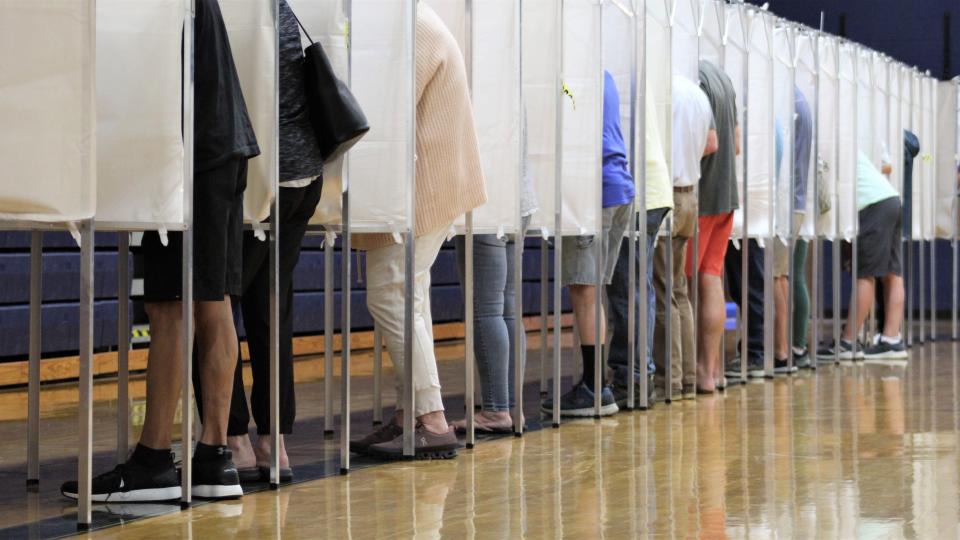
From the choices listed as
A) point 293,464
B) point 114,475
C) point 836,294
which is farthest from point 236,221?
point 836,294

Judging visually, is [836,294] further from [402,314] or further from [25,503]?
[25,503]

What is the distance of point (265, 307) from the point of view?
13.7 ft

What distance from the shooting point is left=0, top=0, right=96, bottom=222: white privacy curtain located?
322 cm

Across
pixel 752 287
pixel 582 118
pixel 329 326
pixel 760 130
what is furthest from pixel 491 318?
pixel 752 287

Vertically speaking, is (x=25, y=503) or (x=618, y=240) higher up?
(x=618, y=240)

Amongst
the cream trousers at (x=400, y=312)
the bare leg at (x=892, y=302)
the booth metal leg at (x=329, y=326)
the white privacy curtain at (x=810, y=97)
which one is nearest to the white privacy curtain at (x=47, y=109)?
the booth metal leg at (x=329, y=326)

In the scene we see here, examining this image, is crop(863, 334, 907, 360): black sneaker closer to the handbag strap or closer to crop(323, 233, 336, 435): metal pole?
crop(323, 233, 336, 435): metal pole

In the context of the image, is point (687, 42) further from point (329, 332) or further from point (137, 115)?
point (137, 115)

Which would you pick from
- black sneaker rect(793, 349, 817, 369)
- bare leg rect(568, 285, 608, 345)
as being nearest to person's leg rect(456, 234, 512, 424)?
bare leg rect(568, 285, 608, 345)

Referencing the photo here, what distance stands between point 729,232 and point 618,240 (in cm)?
117

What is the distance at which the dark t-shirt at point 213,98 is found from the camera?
3701 mm

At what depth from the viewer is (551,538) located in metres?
3.34

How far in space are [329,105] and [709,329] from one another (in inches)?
122

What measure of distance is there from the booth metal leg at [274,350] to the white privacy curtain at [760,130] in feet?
12.0
